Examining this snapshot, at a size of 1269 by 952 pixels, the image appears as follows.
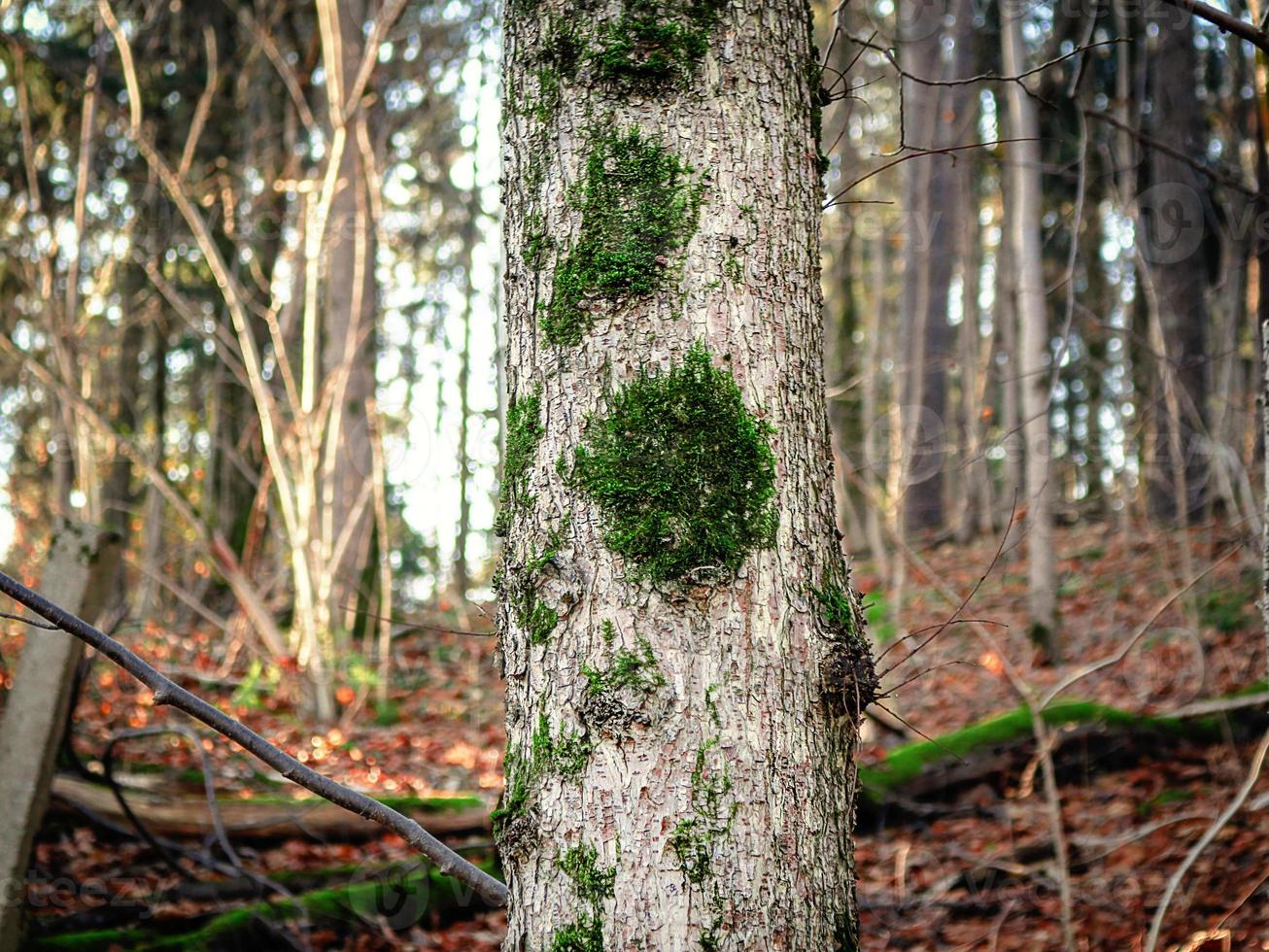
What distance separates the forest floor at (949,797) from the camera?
11.8 feet

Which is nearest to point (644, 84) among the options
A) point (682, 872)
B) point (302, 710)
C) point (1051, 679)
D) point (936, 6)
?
point (682, 872)

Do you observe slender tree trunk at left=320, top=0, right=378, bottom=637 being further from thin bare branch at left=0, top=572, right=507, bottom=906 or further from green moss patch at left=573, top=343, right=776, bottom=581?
green moss patch at left=573, top=343, right=776, bottom=581

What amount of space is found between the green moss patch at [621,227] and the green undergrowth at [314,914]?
2.59 meters

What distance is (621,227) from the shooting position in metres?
1.56

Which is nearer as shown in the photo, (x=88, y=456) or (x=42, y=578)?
(x=42, y=578)

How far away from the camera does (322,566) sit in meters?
7.05

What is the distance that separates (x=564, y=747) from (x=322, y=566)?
6058mm

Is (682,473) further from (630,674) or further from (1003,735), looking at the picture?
A: (1003,735)

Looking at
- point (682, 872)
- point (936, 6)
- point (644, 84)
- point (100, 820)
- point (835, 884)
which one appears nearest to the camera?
point (682, 872)

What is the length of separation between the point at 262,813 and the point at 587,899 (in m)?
3.46

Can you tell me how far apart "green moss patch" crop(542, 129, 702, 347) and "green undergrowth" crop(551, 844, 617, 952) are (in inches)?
33.0

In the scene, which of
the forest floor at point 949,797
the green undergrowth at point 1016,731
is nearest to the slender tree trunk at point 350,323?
the forest floor at point 949,797

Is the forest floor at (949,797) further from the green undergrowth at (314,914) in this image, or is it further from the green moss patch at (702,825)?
the green moss patch at (702,825)

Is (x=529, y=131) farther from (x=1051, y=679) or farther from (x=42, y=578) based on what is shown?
(x=1051, y=679)
